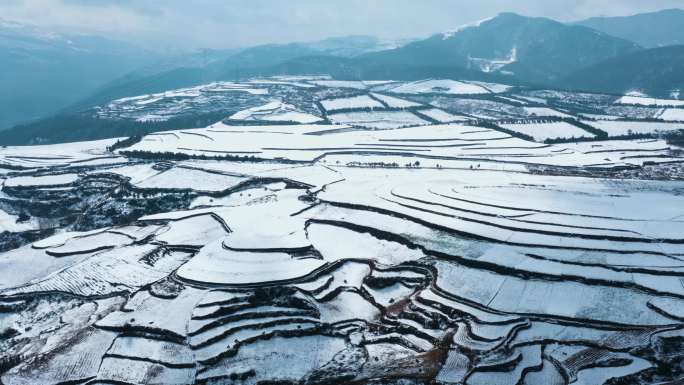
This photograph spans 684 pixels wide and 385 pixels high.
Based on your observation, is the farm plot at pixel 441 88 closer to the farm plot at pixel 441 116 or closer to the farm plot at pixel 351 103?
the farm plot at pixel 351 103

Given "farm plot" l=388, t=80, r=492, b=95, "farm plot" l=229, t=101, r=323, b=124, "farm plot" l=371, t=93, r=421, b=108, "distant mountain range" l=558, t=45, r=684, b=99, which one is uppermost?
"distant mountain range" l=558, t=45, r=684, b=99

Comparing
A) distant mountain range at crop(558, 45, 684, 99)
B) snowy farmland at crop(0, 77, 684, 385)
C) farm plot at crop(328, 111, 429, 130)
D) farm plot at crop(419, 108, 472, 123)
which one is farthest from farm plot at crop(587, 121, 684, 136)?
distant mountain range at crop(558, 45, 684, 99)

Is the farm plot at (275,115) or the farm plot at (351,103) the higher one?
the farm plot at (351,103)

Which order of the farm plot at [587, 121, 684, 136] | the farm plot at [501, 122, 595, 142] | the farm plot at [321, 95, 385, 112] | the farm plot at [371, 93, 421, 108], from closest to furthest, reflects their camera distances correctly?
the farm plot at [501, 122, 595, 142] → the farm plot at [587, 121, 684, 136] → the farm plot at [321, 95, 385, 112] → the farm plot at [371, 93, 421, 108]

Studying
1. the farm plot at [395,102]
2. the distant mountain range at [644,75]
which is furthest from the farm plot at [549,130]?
the distant mountain range at [644,75]

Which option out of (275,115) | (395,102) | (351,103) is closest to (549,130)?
(395,102)

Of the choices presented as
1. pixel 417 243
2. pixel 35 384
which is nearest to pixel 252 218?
pixel 417 243

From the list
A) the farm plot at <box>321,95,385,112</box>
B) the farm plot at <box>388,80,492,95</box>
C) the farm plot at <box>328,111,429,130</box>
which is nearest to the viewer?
the farm plot at <box>328,111,429,130</box>

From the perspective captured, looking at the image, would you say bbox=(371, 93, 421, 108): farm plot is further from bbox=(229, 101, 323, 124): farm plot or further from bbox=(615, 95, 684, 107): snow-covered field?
bbox=(615, 95, 684, 107): snow-covered field
